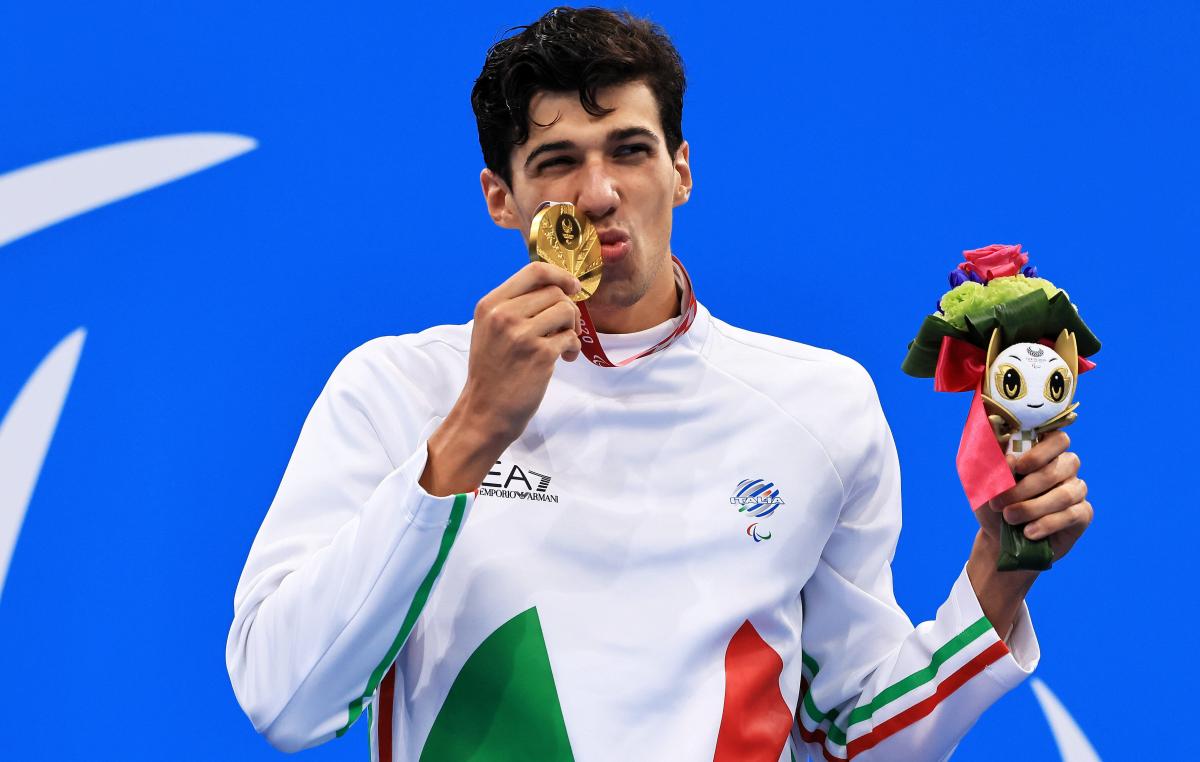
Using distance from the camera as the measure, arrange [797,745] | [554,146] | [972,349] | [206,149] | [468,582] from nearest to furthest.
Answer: [972,349] → [468,582] → [554,146] → [797,745] → [206,149]

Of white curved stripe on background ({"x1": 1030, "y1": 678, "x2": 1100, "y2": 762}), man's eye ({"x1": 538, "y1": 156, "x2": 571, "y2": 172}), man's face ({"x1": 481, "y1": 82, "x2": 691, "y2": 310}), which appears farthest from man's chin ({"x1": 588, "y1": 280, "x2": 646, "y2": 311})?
white curved stripe on background ({"x1": 1030, "y1": 678, "x2": 1100, "y2": 762})

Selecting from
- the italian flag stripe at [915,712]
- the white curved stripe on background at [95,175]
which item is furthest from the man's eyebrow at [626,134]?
the white curved stripe on background at [95,175]

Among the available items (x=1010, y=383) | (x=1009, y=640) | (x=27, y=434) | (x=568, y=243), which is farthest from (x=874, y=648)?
(x=27, y=434)

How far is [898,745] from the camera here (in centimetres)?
199

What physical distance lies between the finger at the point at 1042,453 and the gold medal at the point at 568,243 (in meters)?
0.59

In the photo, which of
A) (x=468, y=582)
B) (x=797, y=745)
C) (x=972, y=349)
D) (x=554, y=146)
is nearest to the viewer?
(x=972, y=349)

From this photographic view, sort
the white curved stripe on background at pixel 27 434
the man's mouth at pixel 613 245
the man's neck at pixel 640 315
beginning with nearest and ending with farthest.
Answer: the man's mouth at pixel 613 245
the man's neck at pixel 640 315
the white curved stripe on background at pixel 27 434

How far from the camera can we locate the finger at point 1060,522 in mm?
1703

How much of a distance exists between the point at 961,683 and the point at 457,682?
2.27 feet

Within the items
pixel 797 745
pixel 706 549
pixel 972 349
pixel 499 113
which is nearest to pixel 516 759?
pixel 706 549

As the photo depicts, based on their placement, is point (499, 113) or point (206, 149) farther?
point (206, 149)

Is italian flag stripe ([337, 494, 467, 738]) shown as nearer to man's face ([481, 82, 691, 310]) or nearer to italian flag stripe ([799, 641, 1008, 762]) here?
man's face ([481, 82, 691, 310])

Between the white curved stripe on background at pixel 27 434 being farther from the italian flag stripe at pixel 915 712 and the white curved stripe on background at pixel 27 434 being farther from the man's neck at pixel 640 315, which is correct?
the italian flag stripe at pixel 915 712

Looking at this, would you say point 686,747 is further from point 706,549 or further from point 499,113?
point 499,113
